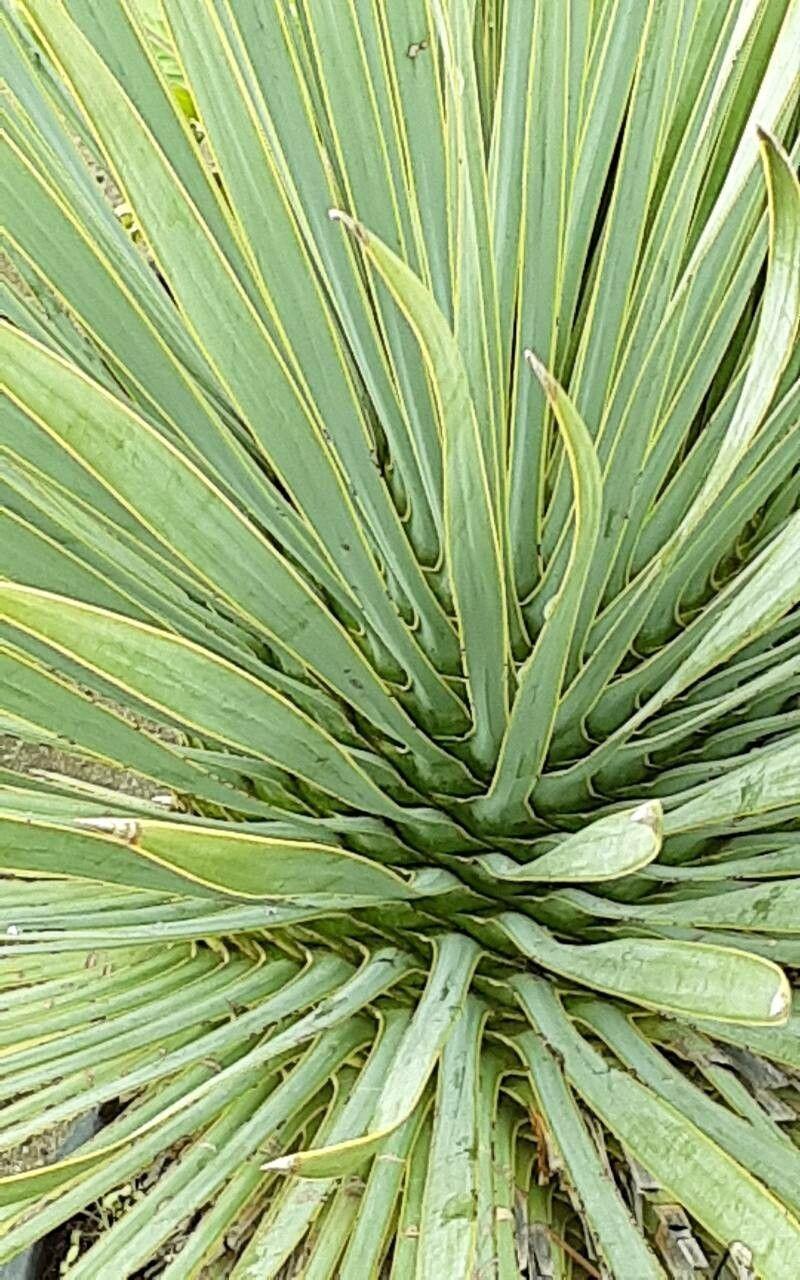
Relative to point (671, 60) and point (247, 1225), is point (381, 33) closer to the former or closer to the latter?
point (671, 60)

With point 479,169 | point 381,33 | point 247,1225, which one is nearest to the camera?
point 479,169

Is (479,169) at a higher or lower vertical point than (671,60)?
lower

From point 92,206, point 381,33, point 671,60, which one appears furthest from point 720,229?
point 92,206

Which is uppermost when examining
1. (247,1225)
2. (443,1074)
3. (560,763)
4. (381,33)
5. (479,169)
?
(381,33)

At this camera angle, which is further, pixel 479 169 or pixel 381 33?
pixel 381 33

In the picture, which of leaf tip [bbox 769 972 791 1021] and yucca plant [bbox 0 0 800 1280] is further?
yucca plant [bbox 0 0 800 1280]

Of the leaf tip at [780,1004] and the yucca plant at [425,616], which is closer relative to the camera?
the leaf tip at [780,1004]

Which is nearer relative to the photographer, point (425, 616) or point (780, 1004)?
point (780, 1004)

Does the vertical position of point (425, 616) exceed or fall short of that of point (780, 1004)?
it exceeds it
